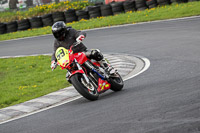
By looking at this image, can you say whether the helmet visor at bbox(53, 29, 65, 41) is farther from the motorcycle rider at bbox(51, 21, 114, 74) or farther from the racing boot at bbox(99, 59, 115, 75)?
the racing boot at bbox(99, 59, 115, 75)

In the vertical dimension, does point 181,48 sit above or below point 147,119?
below

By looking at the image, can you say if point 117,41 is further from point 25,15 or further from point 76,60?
point 25,15

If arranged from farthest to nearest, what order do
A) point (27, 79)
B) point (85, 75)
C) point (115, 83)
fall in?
1. point (27, 79)
2. point (115, 83)
3. point (85, 75)

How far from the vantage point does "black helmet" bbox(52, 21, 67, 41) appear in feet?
26.2

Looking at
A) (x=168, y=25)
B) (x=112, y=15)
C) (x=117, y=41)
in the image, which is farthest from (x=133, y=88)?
(x=112, y=15)

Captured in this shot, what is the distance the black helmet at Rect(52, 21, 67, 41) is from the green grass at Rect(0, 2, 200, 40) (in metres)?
13.4

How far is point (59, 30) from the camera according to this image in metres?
8.00

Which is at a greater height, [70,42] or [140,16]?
[70,42]

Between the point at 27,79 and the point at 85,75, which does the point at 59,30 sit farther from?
the point at 27,79

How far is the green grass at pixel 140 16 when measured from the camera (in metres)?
21.4

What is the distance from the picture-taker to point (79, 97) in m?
8.71

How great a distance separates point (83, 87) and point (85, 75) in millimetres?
283

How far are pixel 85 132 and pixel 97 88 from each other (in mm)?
2619

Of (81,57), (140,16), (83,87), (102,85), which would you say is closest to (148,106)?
(83,87)
